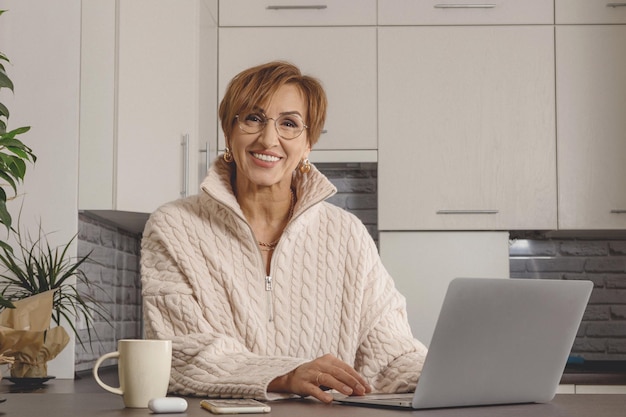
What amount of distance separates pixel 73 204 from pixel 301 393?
168 centimetres

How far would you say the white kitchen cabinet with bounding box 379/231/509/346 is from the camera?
12.0 feet

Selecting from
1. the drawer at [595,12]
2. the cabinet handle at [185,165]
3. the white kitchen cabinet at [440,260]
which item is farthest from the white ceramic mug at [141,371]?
the drawer at [595,12]

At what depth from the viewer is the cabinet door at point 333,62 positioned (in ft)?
12.2

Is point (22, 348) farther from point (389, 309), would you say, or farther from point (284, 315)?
point (389, 309)

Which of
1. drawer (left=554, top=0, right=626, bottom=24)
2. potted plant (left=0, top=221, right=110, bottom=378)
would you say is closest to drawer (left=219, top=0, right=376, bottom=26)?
drawer (left=554, top=0, right=626, bottom=24)

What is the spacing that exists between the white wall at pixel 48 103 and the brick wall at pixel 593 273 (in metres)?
1.90

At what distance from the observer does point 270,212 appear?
6.97 ft

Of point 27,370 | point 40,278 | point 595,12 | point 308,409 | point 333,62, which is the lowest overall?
point 27,370

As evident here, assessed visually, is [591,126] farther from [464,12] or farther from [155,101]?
[155,101]

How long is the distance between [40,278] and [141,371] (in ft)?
5.08

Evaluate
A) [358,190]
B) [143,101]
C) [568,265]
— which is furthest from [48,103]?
[568,265]

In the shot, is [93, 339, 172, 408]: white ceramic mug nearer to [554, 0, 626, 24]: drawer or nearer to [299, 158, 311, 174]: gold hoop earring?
[299, 158, 311, 174]: gold hoop earring

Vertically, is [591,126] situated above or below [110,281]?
above

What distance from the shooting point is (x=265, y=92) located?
2061 millimetres
